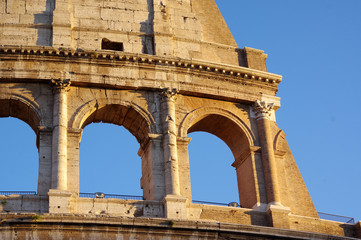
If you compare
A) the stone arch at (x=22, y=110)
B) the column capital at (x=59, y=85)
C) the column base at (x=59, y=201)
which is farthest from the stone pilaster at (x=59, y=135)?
the stone arch at (x=22, y=110)

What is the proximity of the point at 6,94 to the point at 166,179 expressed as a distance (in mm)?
5371

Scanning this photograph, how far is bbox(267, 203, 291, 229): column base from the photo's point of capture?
2655cm

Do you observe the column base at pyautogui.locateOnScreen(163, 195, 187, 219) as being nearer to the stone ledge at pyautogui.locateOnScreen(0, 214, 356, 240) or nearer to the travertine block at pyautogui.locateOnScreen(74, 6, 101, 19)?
the stone ledge at pyautogui.locateOnScreen(0, 214, 356, 240)

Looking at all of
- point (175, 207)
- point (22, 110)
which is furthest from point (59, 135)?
point (175, 207)

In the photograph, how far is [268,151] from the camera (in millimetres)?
28062

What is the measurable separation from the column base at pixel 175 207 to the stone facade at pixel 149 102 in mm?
31

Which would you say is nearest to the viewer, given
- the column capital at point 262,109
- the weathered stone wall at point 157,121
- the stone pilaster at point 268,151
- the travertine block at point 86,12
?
the weathered stone wall at point 157,121

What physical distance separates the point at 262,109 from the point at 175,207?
5.07 m

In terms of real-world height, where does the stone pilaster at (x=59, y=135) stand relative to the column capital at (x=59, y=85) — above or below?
below

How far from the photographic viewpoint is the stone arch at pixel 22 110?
87.9ft

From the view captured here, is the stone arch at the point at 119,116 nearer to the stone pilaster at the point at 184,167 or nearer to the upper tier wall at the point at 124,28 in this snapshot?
the stone pilaster at the point at 184,167

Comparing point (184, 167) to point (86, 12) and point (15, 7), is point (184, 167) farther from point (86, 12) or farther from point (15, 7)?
point (15, 7)

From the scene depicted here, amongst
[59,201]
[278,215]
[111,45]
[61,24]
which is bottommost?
[278,215]

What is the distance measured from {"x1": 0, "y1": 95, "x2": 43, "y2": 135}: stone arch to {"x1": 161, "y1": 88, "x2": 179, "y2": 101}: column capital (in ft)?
12.6
